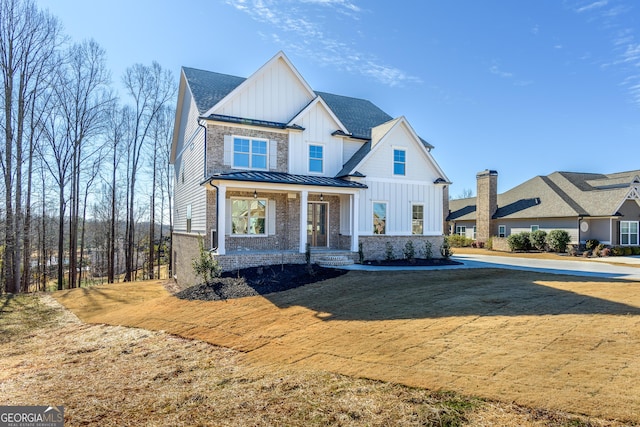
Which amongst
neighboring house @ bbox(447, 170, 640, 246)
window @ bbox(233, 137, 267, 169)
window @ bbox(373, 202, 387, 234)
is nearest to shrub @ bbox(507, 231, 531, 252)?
neighboring house @ bbox(447, 170, 640, 246)

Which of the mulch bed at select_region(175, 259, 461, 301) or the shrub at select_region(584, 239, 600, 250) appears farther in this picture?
the shrub at select_region(584, 239, 600, 250)

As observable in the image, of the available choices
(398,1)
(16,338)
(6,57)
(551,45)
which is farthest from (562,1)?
(6,57)

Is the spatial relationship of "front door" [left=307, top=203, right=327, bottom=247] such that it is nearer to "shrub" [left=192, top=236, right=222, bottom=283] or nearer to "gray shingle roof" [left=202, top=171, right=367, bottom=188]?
"gray shingle roof" [left=202, top=171, right=367, bottom=188]

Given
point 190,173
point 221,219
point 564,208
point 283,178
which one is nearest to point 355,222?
point 283,178

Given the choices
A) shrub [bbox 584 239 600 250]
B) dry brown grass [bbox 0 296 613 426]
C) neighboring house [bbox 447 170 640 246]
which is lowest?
dry brown grass [bbox 0 296 613 426]

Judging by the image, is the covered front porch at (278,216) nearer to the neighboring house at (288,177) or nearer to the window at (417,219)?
the neighboring house at (288,177)

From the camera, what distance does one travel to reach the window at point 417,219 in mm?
18281

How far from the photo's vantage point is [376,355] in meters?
5.71

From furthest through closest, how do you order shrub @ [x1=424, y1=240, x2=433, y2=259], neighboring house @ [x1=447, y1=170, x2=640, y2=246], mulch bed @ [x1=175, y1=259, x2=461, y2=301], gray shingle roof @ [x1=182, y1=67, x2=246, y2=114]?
1. neighboring house @ [x1=447, y1=170, x2=640, y2=246]
2. shrub @ [x1=424, y1=240, x2=433, y2=259]
3. gray shingle roof @ [x1=182, y1=67, x2=246, y2=114]
4. mulch bed @ [x1=175, y1=259, x2=461, y2=301]

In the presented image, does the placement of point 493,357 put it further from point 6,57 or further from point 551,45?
point 6,57

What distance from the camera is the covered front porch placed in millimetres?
13625

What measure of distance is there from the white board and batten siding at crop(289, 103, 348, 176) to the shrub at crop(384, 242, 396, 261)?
4435mm

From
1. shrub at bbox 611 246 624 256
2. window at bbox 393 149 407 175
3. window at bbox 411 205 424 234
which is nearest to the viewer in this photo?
window at bbox 393 149 407 175

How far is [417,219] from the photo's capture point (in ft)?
60.4
